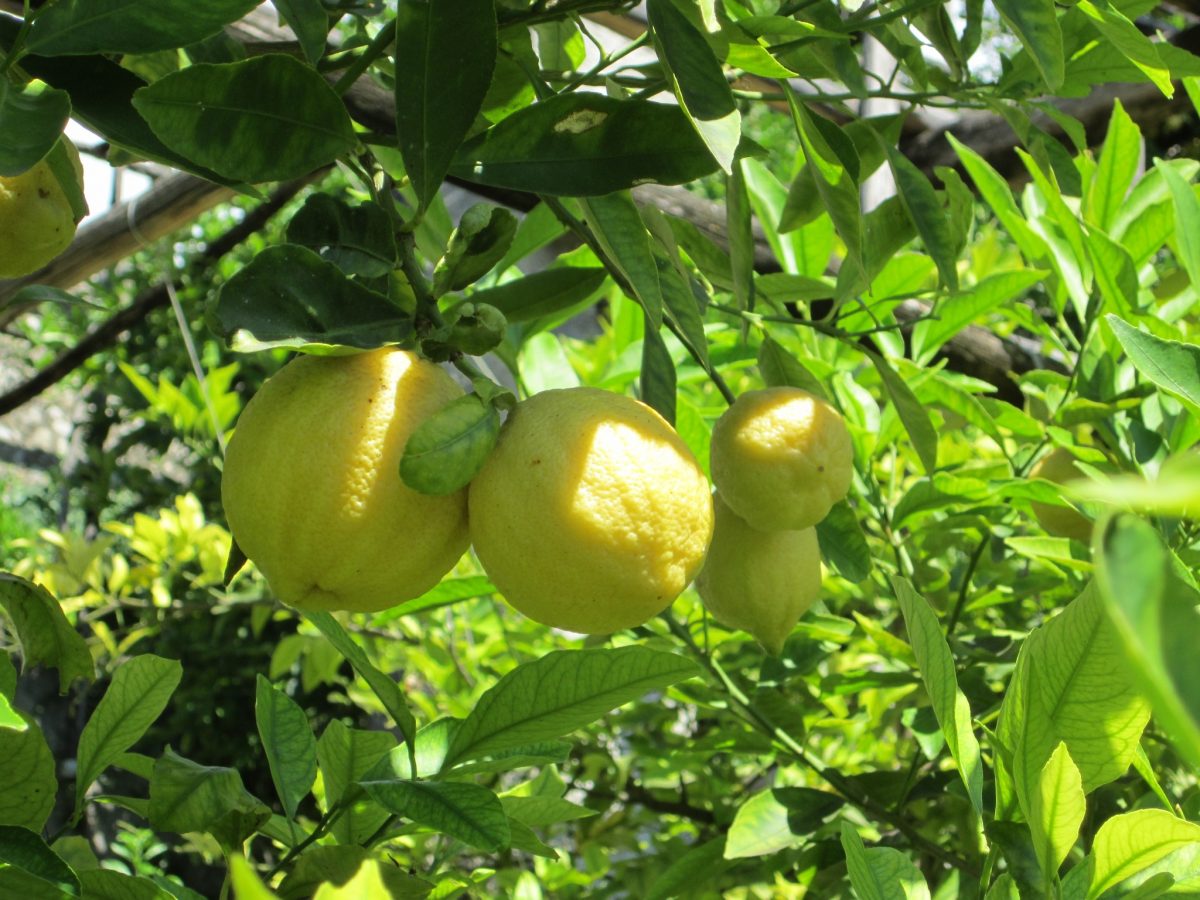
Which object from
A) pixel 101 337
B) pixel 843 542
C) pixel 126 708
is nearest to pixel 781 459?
pixel 843 542

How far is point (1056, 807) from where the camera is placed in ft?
1.20

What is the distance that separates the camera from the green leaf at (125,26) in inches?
15.5

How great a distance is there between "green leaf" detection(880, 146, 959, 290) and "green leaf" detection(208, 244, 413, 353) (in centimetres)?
27

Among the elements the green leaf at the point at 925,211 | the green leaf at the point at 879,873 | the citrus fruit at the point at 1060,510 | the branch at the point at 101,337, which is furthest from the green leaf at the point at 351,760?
the branch at the point at 101,337

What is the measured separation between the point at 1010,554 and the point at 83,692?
1.96m

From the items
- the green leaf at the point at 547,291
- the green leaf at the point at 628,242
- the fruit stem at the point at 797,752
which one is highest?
the green leaf at the point at 628,242

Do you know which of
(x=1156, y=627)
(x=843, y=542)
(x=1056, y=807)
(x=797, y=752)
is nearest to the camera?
(x=1156, y=627)

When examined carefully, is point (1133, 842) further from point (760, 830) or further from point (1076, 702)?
point (760, 830)

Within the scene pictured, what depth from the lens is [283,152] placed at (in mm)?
422

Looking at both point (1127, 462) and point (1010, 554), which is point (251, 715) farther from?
point (1127, 462)

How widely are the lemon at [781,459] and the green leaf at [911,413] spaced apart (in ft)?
0.21

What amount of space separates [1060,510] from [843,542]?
188mm

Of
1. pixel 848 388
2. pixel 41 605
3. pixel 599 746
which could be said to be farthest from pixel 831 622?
pixel 599 746

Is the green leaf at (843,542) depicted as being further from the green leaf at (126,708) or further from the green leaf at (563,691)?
the green leaf at (126,708)
